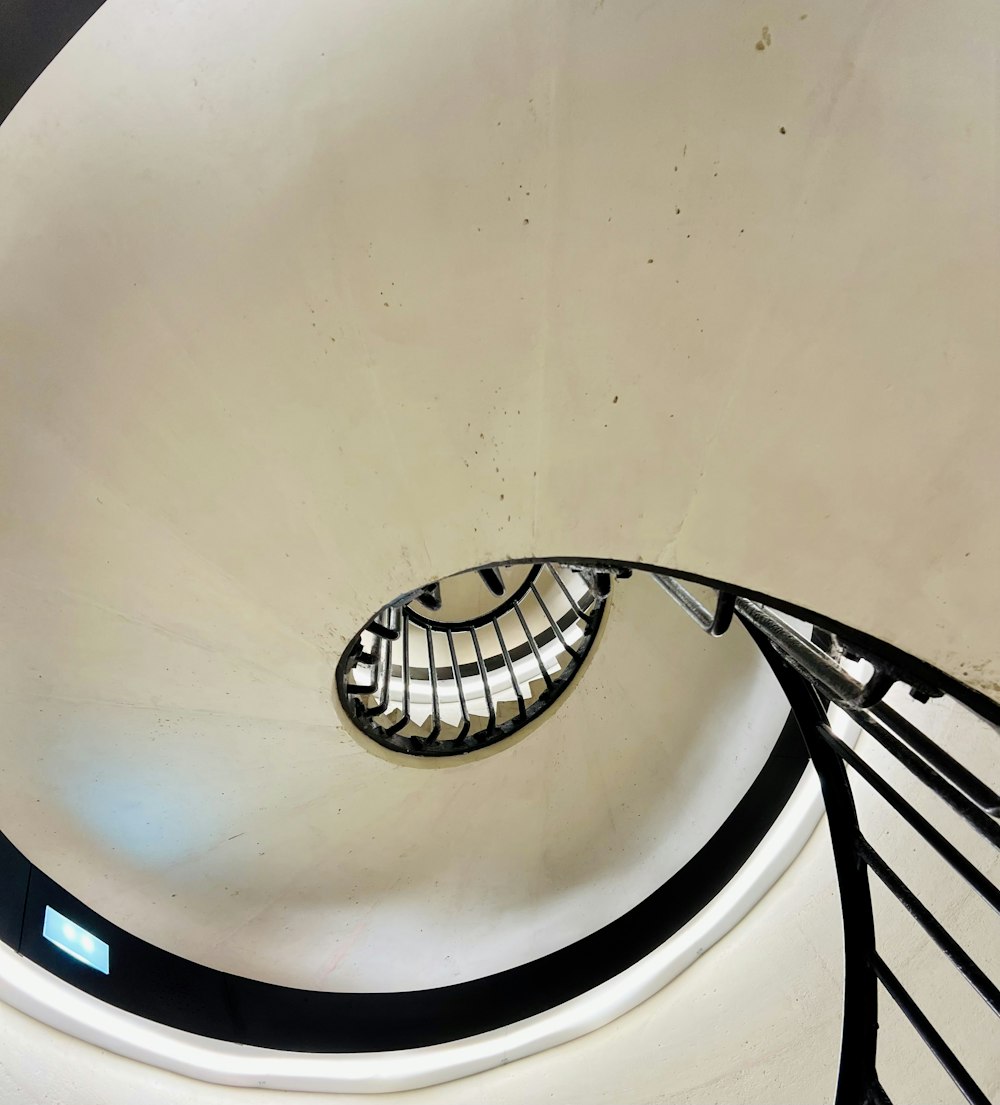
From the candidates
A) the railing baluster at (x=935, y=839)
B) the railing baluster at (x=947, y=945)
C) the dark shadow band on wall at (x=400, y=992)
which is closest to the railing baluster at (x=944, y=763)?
the railing baluster at (x=935, y=839)

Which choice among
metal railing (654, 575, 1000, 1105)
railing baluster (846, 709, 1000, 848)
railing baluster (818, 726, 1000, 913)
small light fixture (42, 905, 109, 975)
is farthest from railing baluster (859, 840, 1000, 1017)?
small light fixture (42, 905, 109, 975)

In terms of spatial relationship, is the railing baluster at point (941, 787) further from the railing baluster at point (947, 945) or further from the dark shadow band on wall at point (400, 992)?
the dark shadow band on wall at point (400, 992)

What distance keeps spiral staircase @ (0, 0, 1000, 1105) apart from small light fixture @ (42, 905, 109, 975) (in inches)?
1.0

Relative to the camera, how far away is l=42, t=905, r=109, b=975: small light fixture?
3.01 metres

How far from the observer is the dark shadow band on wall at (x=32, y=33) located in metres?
1.66

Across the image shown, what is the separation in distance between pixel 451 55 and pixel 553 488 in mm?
1142

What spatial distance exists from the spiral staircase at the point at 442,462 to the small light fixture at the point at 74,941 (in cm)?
3

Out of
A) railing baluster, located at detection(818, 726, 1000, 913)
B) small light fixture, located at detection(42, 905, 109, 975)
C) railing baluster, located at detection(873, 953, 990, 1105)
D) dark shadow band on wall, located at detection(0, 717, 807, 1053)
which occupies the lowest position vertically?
railing baluster, located at detection(873, 953, 990, 1105)

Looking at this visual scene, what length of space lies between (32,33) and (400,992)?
4529mm

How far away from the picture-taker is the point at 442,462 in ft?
7.45

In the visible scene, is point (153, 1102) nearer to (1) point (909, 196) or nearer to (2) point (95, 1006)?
(2) point (95, 1006)

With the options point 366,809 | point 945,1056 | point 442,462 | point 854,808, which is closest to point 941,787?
point 945,1056

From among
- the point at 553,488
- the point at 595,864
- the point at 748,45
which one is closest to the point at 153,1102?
the point at 595,864

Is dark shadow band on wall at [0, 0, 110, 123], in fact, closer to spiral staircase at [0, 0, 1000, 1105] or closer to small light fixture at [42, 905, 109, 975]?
spiral staircase at [0, 0, 1000, 1105]
